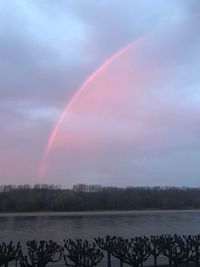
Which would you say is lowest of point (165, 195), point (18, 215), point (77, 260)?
Answer: point (77, 260)

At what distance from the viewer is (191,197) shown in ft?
338

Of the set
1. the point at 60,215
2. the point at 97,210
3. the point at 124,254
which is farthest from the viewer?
the point at 97,210

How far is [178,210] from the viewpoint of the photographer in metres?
98.0

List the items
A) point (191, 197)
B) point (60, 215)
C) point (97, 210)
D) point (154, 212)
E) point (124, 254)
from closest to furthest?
point (124, 254) < point (60, 215) < point (97, 210) < point (154, 212) < point (191, 197)

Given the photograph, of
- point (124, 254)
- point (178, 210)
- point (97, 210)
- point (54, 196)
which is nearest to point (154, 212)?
point (178, 210)

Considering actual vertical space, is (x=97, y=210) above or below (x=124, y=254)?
above

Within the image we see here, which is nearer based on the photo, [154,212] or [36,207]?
[36,207]

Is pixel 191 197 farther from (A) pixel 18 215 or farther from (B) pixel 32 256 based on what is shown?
(B) pixel 32 256

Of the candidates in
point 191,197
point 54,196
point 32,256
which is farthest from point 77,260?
point 191,197

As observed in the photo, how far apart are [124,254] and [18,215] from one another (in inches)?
2735

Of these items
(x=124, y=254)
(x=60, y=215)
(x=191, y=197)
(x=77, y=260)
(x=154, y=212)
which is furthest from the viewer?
(x=191, y=197)

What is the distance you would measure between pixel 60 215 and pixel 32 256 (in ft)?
225

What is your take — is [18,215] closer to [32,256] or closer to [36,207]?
[36,207]

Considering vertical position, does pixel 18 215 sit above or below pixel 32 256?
above
